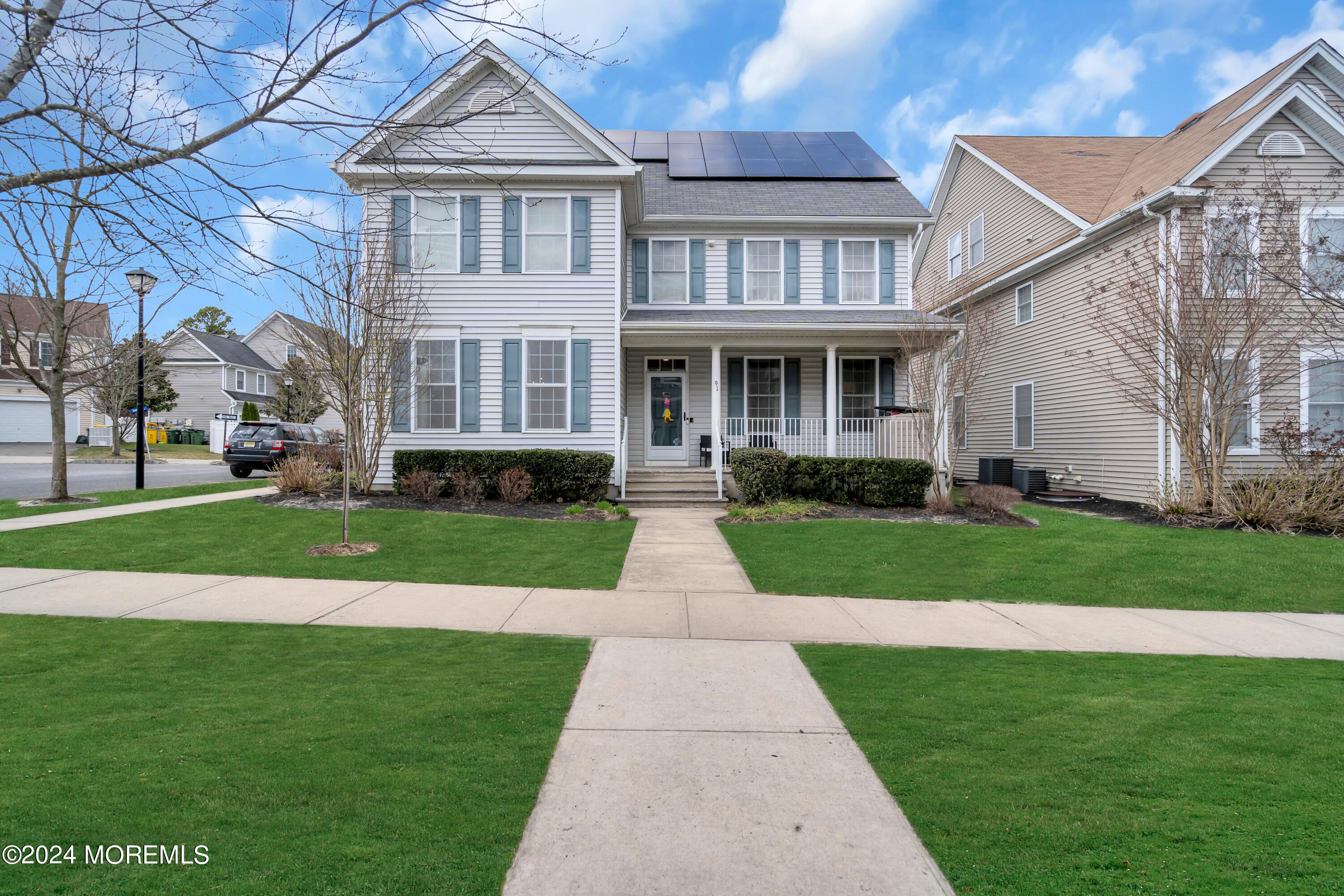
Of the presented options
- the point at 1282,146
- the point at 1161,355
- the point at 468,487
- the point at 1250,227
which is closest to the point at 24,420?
the point at 468,487

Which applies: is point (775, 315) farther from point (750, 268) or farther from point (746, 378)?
point (746, 378)

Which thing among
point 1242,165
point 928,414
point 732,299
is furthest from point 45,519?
point 1242,165

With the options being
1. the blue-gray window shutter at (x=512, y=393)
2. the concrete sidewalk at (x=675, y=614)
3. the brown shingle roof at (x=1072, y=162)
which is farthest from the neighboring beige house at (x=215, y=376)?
the brown shingle roof at (x=1072, y=162)

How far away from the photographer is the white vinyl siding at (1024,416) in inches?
643

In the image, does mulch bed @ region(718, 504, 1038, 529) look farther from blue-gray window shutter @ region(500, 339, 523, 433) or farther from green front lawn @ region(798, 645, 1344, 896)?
green front lawn @ region(798, 645, 1344, 896)

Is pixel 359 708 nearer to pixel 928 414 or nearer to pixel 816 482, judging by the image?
pixel 816 482

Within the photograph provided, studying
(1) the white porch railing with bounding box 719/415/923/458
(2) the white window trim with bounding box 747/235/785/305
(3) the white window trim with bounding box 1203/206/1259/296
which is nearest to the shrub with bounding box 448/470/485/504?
(1) the white porch railing with bounding box 719/415/923/458

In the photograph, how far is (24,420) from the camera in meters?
34.3

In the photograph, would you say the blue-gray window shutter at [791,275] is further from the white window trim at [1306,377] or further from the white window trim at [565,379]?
the white window trim at [1306,377]

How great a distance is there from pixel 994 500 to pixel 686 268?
886 cm

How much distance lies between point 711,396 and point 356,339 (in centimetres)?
759

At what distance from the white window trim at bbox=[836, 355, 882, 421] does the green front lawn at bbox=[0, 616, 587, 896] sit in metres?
12.9

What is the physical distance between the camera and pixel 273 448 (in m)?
19.7

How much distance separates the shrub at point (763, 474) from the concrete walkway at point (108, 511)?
930cm
